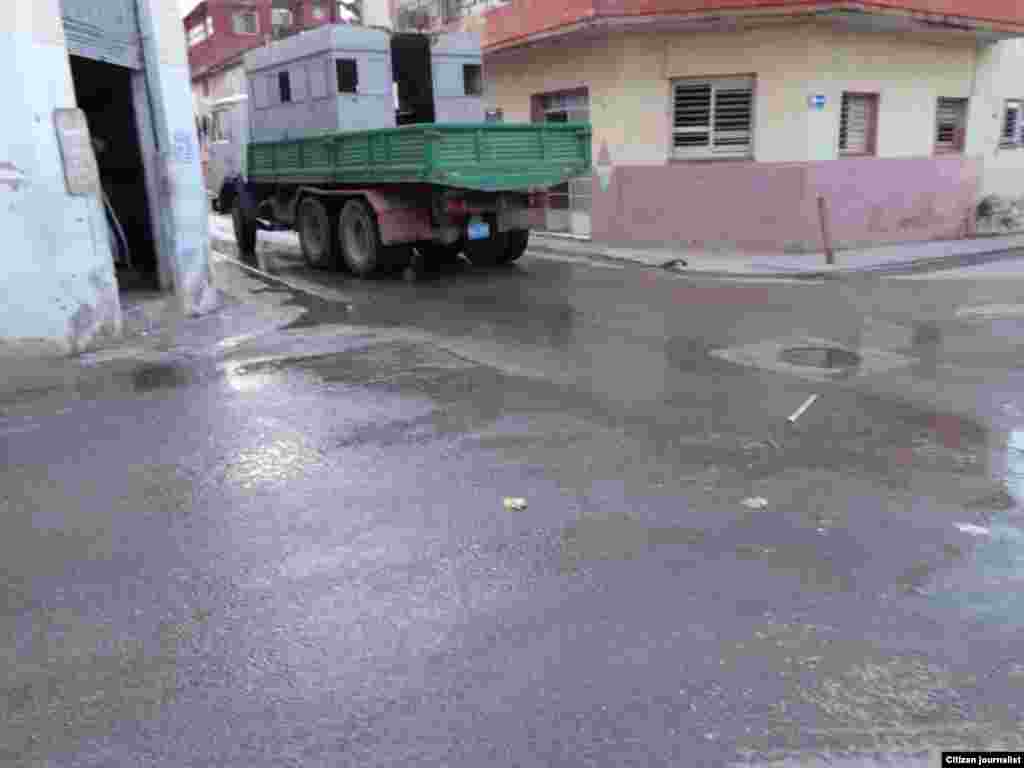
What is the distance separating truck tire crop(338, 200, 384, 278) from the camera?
12.9 metres

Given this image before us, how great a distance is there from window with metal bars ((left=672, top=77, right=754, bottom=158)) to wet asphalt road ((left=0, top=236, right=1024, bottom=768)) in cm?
882

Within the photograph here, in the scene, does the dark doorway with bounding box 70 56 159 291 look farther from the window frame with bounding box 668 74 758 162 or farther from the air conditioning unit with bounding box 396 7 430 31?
the air conditioning unit with bounding box 396 7 430 31

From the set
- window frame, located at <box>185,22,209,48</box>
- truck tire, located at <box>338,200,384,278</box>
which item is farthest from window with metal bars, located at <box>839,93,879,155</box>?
window frame, located at <box>185,22,209,48</box>

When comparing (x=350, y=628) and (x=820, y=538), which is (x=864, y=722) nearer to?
(x=820, y=538)

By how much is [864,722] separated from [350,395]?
4872mm

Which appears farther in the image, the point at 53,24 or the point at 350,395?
the point at 53,24

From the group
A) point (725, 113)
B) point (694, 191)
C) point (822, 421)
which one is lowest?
point (822, 421)

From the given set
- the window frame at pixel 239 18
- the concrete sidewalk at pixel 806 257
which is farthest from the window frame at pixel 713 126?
the window frame at pixel 239 18

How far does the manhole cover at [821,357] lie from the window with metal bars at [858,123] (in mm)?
9356

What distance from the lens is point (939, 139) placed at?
1811 centimetres

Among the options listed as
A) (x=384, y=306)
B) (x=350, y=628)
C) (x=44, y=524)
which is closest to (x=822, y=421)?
(x=350, y=628)

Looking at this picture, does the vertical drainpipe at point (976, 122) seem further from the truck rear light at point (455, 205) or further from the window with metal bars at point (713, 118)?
the truck rear light at point (455, 205)

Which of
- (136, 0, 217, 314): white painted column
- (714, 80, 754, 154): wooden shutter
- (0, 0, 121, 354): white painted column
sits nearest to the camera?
(0, 0, 121, 354): white painted column

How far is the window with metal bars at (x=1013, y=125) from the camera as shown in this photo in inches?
762
